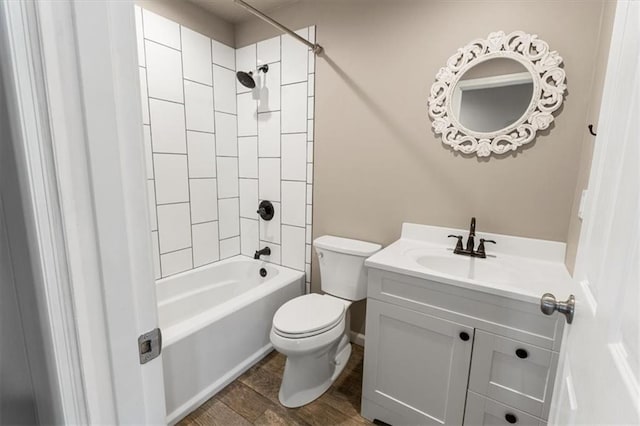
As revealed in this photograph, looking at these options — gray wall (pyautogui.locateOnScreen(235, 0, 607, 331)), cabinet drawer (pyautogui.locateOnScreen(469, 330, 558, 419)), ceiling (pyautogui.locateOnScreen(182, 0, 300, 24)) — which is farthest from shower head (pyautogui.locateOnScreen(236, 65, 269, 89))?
cabinet drawer (pyautogui.locateOnScreen(469, 330, 558, 419))

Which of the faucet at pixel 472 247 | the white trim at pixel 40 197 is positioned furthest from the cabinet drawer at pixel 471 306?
the white trim at pixel 40 197

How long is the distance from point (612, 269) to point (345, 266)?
1.41 m

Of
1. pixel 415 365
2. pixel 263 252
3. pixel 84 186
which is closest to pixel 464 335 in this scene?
pixel 415 365

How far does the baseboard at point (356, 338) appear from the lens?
6.86 feet

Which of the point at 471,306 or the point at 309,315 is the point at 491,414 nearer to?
the point at 471,306

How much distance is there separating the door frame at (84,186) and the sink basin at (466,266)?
1.17m

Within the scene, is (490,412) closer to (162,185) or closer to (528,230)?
(528,230)

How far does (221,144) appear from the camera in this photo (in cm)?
233

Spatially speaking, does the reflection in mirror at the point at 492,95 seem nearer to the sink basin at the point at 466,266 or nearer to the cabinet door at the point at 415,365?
the sink basin at the point at 466,266

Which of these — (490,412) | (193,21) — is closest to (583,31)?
(490,412)

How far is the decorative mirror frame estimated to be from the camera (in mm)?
1339

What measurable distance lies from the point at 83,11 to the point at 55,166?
0.22 m

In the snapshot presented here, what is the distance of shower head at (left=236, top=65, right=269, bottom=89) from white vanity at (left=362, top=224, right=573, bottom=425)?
1580 mm

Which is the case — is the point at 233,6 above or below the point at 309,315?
above
